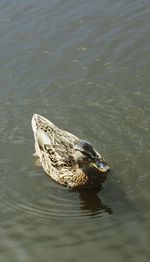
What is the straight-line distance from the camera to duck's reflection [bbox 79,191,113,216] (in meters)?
7.05

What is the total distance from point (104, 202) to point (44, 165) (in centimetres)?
131

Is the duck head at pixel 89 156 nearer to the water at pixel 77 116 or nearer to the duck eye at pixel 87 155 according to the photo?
the duck eye at pixel 87 155

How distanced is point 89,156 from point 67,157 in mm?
682

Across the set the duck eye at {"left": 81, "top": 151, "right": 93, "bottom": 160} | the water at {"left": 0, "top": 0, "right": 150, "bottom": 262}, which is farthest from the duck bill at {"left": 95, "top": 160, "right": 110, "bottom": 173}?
the water at {"left": 0, "top": 0, "right": 150, "bottom": 262}

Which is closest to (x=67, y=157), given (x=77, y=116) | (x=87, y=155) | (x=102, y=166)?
(x=87, y=155)

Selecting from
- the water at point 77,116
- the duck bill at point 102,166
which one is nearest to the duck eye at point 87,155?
the duck bill at point 102,166

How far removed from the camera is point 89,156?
7.25 m

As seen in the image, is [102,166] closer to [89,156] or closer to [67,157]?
[89,156]

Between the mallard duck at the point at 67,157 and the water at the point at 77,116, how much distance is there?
6.4 inches

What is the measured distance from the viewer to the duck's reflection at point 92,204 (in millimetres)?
7047

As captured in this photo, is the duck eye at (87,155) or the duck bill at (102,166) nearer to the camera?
the duck bill at (102,166)

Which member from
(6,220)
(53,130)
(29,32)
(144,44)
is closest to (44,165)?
(53,130)

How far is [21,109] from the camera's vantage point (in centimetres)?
925

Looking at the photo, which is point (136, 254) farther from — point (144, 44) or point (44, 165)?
point (144, 44)
